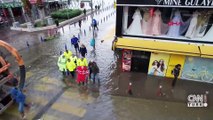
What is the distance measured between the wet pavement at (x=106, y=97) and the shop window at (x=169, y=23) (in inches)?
123

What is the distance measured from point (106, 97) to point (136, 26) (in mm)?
4855

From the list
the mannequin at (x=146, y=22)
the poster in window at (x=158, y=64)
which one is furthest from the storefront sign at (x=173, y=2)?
the poster in window at (x=158, y=64)

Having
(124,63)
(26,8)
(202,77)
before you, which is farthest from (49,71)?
(26,8)

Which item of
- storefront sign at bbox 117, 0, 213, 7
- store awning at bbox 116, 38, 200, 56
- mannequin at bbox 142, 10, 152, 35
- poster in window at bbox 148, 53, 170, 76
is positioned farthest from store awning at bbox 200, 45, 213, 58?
mannequin at bbox 142, 10, 152, 35

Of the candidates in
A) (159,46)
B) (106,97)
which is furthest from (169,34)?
(106,97)

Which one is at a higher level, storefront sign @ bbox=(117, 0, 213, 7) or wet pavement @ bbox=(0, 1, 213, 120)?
storefront sign @ bbox=(117, 0, 213, 7)

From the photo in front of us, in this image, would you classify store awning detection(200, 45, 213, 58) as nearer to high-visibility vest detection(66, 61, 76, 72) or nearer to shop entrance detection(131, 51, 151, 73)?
shop entrance detection(131, 51, 151, 73)

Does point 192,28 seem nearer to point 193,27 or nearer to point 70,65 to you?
point 193,27

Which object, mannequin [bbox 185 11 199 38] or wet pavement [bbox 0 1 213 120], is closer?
wet pavement [bbox 0 1 213 120]

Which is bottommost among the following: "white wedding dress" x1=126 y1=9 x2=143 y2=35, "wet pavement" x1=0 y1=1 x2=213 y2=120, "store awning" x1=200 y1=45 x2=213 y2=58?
"wet pavement" x1=0 y1=1 x2=213 y2=120

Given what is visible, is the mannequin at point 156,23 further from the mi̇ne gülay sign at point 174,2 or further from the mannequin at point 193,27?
the mannequin at point 193,27

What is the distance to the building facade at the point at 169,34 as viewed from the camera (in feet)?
36.6
